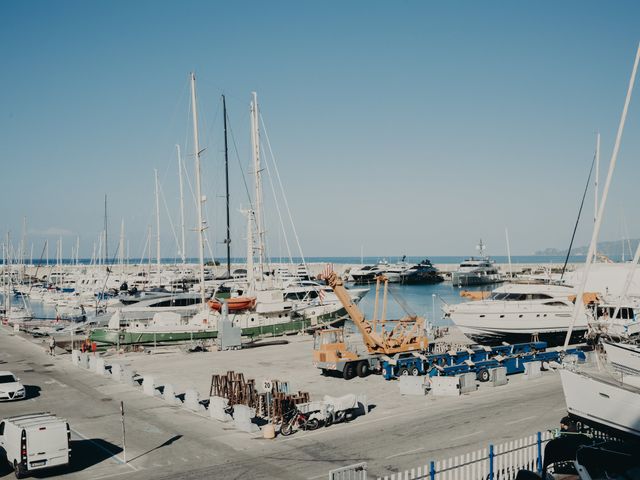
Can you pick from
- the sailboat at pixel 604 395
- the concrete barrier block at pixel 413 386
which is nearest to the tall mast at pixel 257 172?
the concrete barrier block at pixel 413 386

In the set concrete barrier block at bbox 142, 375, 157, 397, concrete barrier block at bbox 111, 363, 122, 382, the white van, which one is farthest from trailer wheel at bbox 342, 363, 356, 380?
the white van

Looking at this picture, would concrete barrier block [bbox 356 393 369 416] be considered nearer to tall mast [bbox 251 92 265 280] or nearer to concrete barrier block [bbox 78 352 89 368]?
concrete barrier block [bbox 78 352 89 368]

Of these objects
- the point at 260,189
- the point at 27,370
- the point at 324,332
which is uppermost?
the point at 260,189

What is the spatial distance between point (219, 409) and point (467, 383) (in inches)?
447

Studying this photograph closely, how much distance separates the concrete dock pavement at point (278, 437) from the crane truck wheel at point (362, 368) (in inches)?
19.1

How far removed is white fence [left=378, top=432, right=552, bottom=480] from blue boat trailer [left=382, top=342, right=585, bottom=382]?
1309 centimetres

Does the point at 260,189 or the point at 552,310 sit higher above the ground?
the point at 260,189

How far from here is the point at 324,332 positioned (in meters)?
31.2

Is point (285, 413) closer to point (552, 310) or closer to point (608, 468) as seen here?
point (608, 468)

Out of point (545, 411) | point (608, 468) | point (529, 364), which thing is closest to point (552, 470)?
point (608, 468)

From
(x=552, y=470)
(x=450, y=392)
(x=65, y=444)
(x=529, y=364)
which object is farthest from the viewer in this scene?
(x=529, y=364)

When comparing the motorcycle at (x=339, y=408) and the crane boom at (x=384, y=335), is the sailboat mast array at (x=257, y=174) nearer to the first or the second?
the crane boom at (x=384, y=335)

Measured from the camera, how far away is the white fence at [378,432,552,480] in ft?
43.7

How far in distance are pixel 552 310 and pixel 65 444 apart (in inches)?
1286
